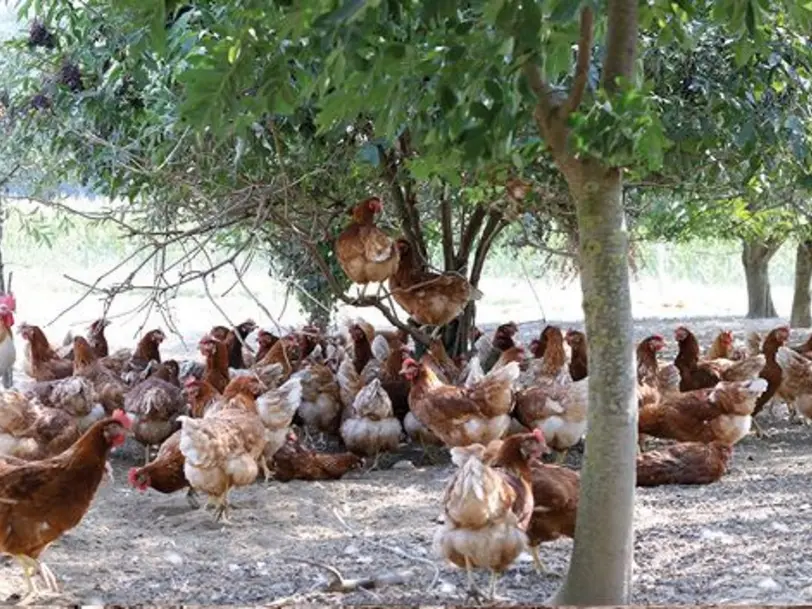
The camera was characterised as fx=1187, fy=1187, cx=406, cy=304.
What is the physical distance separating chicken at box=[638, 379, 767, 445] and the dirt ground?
171 mm

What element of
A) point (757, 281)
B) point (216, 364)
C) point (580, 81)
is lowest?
point (216, 364)

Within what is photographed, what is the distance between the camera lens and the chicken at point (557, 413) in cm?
413

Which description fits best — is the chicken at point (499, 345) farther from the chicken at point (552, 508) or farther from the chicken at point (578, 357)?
the chicken at point (552, 508)

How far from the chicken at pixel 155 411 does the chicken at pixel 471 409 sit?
3.20 ft

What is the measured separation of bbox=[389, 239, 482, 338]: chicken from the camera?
4250 millimetres

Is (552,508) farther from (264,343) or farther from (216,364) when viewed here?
(264,343)

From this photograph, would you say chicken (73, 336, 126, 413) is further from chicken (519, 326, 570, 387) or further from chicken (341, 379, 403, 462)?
chicken (519, 326, 570, 387)

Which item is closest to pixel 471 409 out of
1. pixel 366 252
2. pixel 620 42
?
pixel 366 252

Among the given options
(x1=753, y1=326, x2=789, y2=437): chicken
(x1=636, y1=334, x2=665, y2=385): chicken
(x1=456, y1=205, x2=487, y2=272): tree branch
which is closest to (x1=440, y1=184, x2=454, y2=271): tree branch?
(x1=456, y1=205, x2=487, y2=272): tree branch

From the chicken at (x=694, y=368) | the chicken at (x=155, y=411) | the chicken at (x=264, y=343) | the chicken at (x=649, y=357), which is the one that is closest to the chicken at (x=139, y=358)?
the chicken at (x=264, y=343)

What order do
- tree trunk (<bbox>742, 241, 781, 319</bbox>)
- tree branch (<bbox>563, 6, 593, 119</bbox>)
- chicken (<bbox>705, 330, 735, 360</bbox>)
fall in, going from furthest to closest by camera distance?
tree trunk (<bbox>742, 241, 781, 319</bbox>)
chicken (<bbox>705, 330, 735, 360</bbox>)
tree branch (<bbox>563, 6, 593, 119</bbox>)

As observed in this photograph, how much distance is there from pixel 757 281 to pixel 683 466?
298 inches

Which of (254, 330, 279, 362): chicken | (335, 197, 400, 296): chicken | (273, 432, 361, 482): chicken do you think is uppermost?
(335, 197, 400, 296): chicken

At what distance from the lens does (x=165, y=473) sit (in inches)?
146
